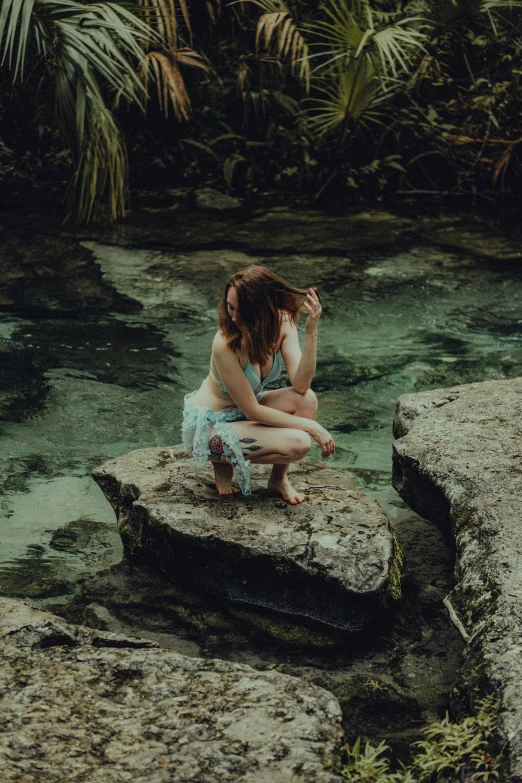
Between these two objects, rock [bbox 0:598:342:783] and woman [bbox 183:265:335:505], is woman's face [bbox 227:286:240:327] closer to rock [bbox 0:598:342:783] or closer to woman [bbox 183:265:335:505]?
woman [bbox 183:265:335:505]

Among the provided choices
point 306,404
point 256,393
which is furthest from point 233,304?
point 306,404

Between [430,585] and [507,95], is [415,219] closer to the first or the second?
[507,95]

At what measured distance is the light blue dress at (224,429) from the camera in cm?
383

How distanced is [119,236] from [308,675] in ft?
20.3

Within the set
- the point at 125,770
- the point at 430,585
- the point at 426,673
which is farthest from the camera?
the point at 430,585

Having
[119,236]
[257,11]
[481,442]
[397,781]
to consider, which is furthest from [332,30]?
[397,781]

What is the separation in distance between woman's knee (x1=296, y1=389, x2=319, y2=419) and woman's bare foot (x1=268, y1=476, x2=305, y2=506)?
302 millimetres

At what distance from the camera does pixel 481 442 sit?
427 centimetres

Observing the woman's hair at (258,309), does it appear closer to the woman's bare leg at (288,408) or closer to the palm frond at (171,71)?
the woman's bare leg at (288,408)

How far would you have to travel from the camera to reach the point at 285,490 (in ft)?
13.1

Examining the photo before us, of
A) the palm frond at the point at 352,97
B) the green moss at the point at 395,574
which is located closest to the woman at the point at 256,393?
the green moss at the point at 395,574

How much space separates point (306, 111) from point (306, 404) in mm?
6775

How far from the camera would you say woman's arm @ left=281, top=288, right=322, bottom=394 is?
369 centimetres

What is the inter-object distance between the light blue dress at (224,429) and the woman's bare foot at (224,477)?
0.09 meters
